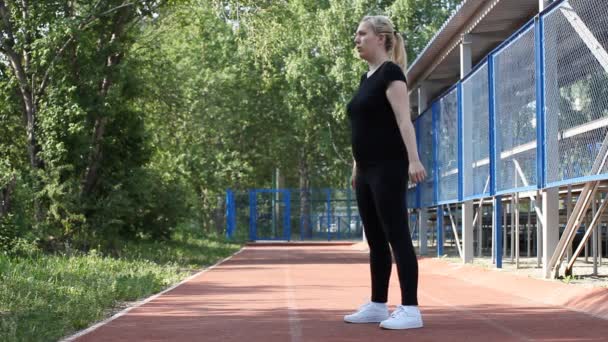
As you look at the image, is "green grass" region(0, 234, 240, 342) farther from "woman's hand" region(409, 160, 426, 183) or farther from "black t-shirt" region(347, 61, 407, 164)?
"woman's hand" region(409, 160, 426, 183)

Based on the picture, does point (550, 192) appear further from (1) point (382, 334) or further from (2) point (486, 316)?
(1) point (382, 334)

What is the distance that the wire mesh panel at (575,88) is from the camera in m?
9.03

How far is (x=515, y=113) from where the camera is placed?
41.7 feet

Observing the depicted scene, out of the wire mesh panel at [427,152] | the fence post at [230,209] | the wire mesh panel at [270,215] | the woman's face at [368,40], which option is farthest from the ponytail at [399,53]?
the fence post at [230,209]

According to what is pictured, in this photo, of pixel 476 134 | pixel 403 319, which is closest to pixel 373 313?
A: pixel 403 319

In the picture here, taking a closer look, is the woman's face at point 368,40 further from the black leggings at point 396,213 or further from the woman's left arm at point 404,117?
the black leggings at point 396,213

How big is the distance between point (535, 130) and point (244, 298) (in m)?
3.85

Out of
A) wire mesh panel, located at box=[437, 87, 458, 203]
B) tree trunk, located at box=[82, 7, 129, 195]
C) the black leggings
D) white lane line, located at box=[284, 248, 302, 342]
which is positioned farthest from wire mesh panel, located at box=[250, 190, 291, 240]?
the black leggings

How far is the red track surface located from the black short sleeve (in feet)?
5.34

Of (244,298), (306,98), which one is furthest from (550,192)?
(306,98)

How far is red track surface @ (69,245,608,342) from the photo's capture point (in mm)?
6555

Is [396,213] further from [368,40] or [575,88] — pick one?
[575,88]

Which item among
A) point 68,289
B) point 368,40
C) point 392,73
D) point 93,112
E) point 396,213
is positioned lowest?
point 68,289

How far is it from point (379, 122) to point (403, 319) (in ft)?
4.24
